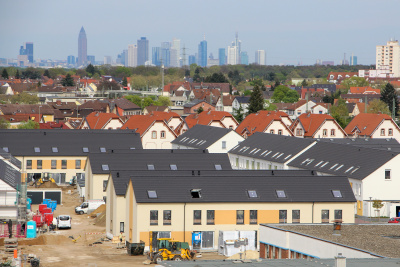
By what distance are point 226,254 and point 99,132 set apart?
3218 cm

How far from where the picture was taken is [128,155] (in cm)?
4653

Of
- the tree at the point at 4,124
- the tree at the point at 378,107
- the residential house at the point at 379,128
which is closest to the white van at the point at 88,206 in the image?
the residential house at the point at 379,128

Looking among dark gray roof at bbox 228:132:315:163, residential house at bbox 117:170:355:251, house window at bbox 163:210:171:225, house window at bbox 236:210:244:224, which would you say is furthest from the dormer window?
dark gray roof at bbox 228:132:315:163

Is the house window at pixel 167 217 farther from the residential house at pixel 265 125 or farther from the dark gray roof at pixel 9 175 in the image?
the residential house at pixel 265 125

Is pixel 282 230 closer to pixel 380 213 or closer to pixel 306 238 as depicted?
pixel 306 238

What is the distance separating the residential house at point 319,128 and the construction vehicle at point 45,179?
27581 millimetres

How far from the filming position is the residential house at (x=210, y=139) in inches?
2591

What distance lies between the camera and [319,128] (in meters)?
76.3

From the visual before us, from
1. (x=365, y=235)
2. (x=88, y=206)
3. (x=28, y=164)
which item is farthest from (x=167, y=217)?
(x=28, y=164)

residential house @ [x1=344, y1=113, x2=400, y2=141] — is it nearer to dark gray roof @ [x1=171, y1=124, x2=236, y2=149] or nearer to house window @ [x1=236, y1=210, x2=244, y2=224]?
dark gray roof @ [x1=171, y1=124, x2=236, y2=149]

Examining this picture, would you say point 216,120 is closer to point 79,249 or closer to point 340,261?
point 79,249

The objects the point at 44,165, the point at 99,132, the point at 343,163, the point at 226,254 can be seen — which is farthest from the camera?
the point at 99,132

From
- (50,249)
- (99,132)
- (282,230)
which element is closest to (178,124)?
(99,132)

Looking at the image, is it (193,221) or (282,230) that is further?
(193,221)
